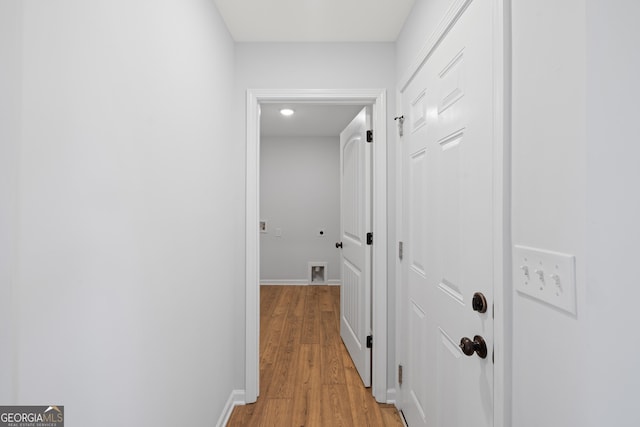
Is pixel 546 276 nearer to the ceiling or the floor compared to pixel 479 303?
nearer to the ceiling

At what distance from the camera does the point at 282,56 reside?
6.79 feet

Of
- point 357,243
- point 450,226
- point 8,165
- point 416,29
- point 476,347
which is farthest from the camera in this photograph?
point 357,243

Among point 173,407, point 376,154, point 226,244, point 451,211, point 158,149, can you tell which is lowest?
point 173,407

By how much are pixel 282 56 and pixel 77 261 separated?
5.91 feet

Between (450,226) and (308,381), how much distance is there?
1.65 metres

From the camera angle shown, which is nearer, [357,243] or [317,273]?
[357,243]

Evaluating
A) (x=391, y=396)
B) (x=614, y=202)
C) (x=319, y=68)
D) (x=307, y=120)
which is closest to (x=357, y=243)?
(x=391, y=396)

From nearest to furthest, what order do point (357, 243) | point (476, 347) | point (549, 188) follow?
point (549, 188)
point (476, 347)
point (357, 243)

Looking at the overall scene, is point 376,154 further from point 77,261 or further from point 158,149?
point 77,261

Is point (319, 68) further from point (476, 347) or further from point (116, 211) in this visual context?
point (476, 347)

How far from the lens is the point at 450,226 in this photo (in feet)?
4.14

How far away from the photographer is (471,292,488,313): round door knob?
3.25 ft

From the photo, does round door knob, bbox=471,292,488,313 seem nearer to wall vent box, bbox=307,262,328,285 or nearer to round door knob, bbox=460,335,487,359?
round door knob, bbox=460,335,487,359

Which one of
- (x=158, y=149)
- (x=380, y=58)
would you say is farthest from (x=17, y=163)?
(x=380, y=58)
